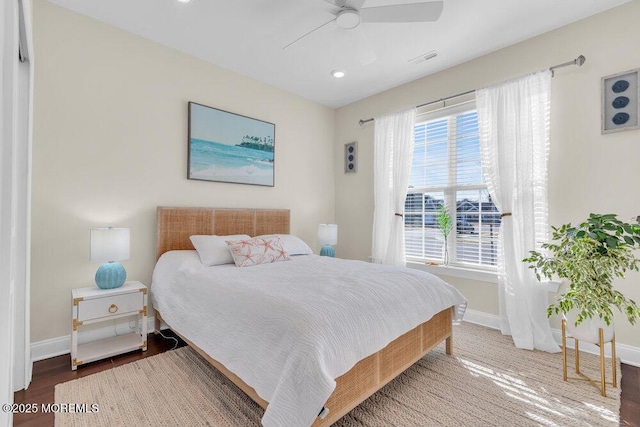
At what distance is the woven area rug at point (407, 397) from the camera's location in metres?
1.69

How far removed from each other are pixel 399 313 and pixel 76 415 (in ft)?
6.48

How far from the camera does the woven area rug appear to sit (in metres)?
1.69

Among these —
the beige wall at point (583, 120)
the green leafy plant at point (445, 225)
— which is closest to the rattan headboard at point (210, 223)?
the green leafy plant at point (445, 225)

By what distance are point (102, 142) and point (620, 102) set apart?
443cm

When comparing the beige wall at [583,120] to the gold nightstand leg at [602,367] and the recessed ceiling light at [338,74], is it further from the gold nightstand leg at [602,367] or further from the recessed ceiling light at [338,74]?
the recessed ceiling light at [338,74]

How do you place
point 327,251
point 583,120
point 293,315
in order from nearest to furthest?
1. point 293,315
2. point 583,120
3. point 327,251

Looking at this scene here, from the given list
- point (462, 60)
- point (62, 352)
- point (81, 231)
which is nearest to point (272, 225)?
point (81, 231)

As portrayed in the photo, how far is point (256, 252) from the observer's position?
284 cm

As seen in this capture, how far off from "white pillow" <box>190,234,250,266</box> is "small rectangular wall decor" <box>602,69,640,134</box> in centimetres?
348

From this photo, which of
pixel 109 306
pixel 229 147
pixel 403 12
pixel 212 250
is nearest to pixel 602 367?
pixel 403 12

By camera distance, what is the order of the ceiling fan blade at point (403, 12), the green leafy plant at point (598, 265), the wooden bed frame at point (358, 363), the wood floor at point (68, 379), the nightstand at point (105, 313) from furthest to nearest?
the nightstand at point (105, 313), the ceiling fan blade at point (403, 12), the green leafy plant at point (598, 265), the wood floor at point (68, 379), the wooden bed frame at point (358, 363)

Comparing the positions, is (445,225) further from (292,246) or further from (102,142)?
(102,142)

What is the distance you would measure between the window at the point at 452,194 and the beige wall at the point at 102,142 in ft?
7.37

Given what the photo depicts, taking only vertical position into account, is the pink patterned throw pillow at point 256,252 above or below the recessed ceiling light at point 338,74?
below
